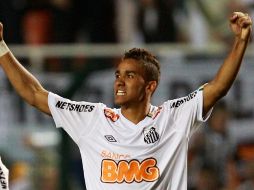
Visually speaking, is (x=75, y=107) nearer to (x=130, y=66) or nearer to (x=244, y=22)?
(x=130, y=66)

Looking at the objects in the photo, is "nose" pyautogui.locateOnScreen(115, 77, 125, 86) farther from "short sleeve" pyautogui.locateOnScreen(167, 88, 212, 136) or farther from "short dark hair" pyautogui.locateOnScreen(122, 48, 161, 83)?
"short sleeve" pyautogui.locateOnScreen(167, 88, 212, 136)

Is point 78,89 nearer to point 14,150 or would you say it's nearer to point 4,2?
point 14,150

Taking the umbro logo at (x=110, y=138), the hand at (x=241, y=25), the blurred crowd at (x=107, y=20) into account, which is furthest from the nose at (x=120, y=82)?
the blurred crowd at (x=107, y=20)

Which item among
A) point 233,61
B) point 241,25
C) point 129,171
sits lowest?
point 129,171

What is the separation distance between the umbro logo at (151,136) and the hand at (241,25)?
35.3 inches

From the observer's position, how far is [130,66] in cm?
766

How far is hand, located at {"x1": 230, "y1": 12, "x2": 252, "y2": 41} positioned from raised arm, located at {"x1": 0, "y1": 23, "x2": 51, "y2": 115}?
1.43 m

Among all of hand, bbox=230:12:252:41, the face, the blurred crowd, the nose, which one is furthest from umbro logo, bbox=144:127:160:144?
the blurred crowd

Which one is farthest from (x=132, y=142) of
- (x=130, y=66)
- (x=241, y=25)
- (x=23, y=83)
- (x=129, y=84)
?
(x=241, y=25)

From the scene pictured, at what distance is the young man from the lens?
7418 mm

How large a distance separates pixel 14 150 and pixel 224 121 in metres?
2.38

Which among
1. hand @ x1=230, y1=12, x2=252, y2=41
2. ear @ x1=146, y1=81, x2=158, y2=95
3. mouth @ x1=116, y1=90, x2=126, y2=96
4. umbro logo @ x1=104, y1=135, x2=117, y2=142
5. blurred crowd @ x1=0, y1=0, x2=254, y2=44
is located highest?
blurred crowd @ x1=0, y1=0, x2=254, y2=44

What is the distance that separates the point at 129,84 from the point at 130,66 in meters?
0.14

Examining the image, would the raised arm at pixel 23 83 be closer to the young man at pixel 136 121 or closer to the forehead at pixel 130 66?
the young man at pixel 136 121
